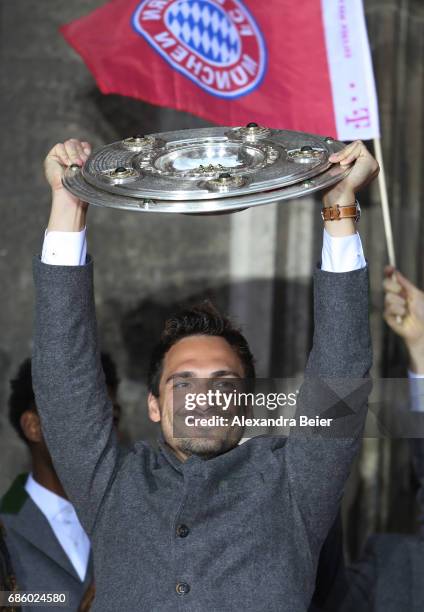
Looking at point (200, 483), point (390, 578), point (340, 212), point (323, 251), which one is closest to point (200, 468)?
point (200, 483)

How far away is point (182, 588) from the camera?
3037mm

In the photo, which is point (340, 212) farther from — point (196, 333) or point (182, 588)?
point (182, 588)

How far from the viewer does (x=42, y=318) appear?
322cm

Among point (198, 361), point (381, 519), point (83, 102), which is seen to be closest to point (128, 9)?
point (83, 102)

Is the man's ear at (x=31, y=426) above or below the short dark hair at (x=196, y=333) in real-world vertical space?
below

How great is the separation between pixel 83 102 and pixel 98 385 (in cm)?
271

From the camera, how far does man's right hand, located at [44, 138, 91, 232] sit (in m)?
3.31

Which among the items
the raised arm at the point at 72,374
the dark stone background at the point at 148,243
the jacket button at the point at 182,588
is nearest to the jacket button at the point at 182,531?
the jacket button at the point at 182,588

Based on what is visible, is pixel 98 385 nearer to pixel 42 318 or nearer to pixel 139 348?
pixel 42 318

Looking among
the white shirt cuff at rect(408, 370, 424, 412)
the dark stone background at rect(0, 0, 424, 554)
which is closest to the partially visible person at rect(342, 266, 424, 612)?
the white shirt cuff at rect(408, 370, 424, 412)

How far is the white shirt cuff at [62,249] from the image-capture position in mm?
3260

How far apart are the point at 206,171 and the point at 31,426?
1.61 metres

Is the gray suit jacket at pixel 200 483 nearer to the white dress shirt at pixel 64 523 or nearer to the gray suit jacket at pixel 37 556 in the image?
the gray suit jacket at pixel 37 556

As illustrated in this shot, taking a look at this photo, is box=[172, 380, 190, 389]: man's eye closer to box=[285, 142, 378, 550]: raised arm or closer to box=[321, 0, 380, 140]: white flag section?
box=[285, 142, 378, 550]: raised arm
